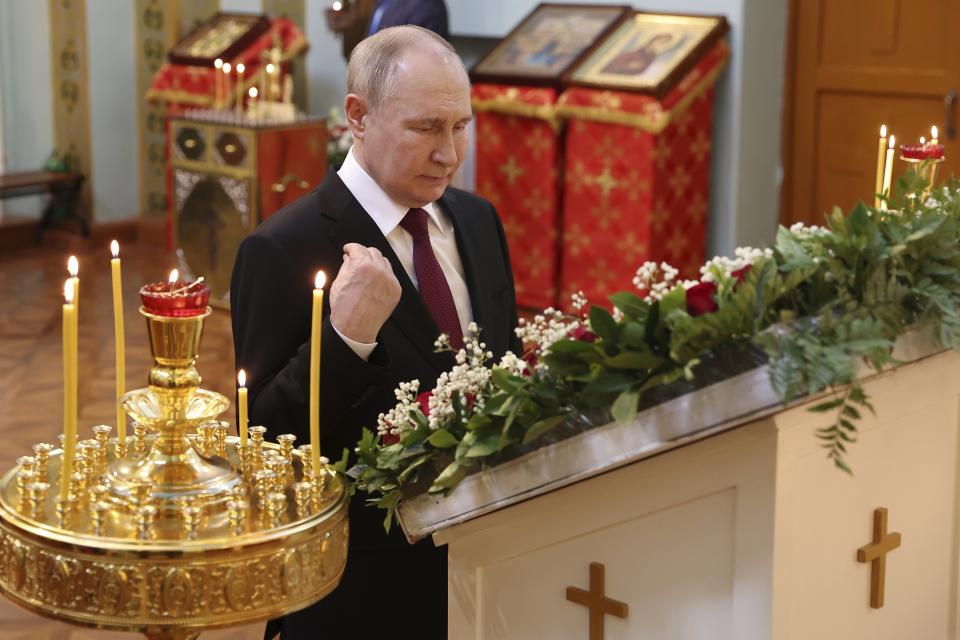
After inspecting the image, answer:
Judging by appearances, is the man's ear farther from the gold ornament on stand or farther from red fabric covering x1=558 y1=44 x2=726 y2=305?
red fabric covering x1=558 y1=44 x2=726 y2=305

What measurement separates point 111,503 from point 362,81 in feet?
4.02

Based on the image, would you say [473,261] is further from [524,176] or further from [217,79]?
[217,79]

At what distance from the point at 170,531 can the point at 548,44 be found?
6769 mm

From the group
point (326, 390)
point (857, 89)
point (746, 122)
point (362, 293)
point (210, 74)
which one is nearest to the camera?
point (362, 293)

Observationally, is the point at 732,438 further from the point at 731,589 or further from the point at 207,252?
the point at 207,252

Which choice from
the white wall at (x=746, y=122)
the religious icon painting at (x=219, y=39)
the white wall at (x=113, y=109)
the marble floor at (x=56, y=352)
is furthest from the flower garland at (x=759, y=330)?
the white wall at (x=113, y=109)

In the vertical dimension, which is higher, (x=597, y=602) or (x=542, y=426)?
(x=542, y=426)

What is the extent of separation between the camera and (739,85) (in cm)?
757

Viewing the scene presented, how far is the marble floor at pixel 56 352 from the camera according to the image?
18.3 ft

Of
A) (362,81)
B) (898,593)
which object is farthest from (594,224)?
(898,593)

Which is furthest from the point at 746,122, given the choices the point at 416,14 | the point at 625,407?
the point at 625,407

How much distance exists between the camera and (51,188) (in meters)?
10.4

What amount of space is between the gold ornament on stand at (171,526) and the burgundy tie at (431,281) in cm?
94

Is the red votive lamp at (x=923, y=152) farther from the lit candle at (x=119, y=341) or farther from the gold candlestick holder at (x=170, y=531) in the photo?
the lit candle at (x=119, y=341)
